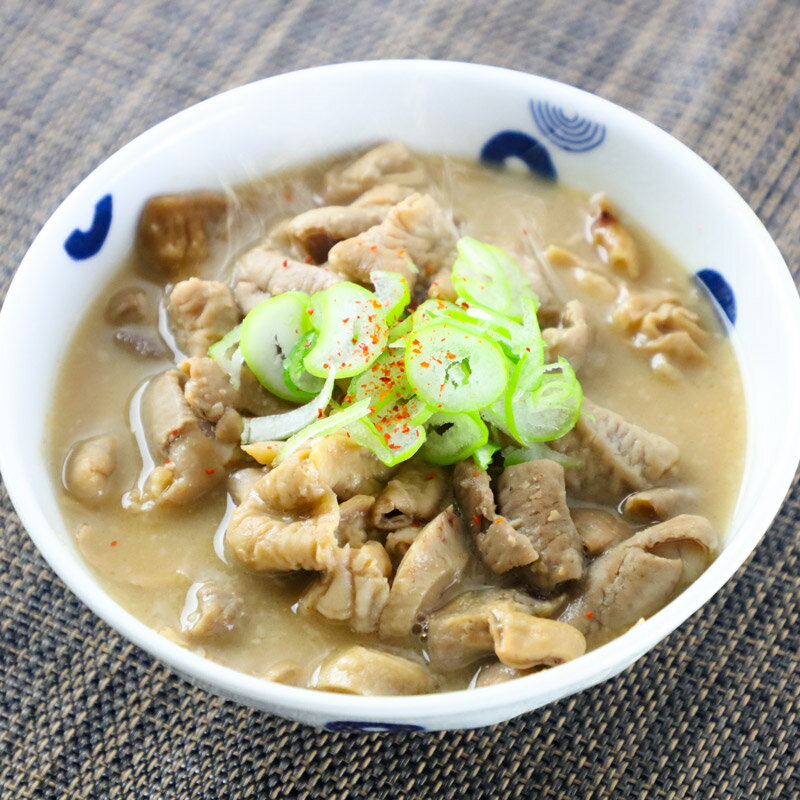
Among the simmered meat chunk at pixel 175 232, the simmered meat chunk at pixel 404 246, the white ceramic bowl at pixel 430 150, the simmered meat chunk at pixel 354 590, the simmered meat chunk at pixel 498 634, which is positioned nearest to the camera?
the white ceramic bowl at pixel 430 150

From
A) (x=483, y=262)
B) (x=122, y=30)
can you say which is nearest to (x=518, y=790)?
(x=483, y=262)

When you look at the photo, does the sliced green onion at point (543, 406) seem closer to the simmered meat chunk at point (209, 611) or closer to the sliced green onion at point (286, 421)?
the sliced green onion at point (286, 421)

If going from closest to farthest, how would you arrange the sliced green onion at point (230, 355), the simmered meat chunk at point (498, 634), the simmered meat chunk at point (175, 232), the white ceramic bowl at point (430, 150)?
1. the white ceramic bowl at point (430, 150)
2. the simmered meat chunk at point (498, 634)
3. the sliced green onion at point (230, 355)
4. the simmered meat chunk at point (175, 232)

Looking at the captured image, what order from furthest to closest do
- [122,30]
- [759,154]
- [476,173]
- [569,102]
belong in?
[122,30] → [759,154] → [476,173] → [569,102]

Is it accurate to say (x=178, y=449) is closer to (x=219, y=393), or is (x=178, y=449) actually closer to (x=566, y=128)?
(x=219, y=393)

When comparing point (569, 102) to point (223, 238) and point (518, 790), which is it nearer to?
point (223, 238)

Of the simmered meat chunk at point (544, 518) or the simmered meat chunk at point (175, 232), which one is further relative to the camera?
the simmered meat chunk at point (175, 232)

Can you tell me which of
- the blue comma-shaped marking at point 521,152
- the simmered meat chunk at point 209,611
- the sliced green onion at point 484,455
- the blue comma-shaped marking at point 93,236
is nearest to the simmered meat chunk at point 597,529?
the sliced green onion at point 484,455
